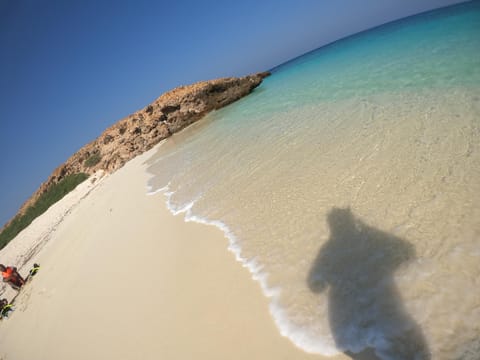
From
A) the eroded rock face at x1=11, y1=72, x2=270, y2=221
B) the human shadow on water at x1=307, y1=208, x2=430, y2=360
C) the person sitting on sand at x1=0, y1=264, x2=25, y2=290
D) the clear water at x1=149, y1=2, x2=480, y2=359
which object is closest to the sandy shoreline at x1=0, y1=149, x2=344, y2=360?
the clear water at x1=149, y1=2, x2=480, y2=359

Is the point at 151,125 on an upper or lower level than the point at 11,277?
upper

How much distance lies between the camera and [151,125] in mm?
24438

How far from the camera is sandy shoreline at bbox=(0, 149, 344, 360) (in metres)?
2.97

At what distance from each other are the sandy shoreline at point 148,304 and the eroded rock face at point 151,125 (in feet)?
53.2

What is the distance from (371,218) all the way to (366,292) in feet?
4.48

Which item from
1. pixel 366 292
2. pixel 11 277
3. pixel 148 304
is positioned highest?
pixel 11 277

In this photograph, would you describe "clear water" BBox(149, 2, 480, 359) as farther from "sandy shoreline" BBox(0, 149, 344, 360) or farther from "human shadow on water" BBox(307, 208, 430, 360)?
"sandy shoreline" BBox(0, 149, 344, 360)

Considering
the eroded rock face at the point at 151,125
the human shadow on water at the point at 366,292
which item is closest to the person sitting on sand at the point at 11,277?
the human shadow on water at the point at 366,292

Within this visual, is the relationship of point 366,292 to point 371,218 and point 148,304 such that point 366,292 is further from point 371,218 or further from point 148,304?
point 148,304

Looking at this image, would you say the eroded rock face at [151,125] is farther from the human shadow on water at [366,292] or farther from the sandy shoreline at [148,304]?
the human shadow on water at [366,292]

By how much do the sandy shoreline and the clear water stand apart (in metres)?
0.36

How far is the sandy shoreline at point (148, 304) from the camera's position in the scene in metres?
2.97

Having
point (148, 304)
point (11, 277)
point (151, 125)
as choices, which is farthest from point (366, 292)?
point (151, 125)

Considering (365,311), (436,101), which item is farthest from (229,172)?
(436,101)
